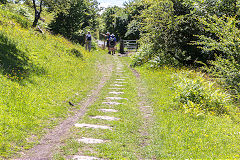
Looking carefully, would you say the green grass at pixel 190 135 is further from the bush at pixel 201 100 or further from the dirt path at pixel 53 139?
the dirt path at pixel 53 139

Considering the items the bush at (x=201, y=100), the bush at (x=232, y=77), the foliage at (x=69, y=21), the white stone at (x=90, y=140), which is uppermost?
the foliage at (x=69, y=21)

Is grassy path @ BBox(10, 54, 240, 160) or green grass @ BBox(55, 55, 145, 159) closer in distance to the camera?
green grass @ BBox(55, 55, 145, 159)

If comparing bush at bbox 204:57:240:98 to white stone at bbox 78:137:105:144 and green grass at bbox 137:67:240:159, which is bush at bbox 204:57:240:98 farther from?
white stone at bbox 78:137:105:144

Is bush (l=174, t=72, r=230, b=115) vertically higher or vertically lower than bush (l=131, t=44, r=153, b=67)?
lower

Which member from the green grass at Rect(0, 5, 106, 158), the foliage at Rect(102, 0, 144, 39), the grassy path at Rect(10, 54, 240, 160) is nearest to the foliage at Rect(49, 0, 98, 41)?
the green grass at Rect(0, 5, 106, 158)

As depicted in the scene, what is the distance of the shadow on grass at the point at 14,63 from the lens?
31.4ft

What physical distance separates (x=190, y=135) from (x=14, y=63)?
8.45 m

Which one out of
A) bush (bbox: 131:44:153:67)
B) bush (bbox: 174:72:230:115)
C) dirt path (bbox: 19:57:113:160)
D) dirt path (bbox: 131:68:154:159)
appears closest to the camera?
dirt path (bbox: 19:57:113:160)

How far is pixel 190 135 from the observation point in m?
6.86

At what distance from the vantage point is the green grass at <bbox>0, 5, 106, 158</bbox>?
6.57 metres

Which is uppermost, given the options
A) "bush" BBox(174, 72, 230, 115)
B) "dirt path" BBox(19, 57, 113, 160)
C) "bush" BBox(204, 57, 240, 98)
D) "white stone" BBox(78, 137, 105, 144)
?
"bush" BBox(204, 57, 240, 98)

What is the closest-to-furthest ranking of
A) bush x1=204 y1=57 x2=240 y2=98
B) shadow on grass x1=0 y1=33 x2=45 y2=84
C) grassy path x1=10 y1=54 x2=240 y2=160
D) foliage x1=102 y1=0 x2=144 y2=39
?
grassy path x1=10 y1=54 x2=240 y2=160, shadow on grass x1=0 y1=33 x2=45 y2=84, bush x1=204 y1=57 x2=240 y2=98, foliage x1=102 y1=0 x2=144 y2=39

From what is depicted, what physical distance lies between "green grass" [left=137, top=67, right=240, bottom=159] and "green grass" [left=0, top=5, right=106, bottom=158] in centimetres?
358

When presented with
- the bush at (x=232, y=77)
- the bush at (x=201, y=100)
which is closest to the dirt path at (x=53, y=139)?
the bush at (x=201, y=100)
